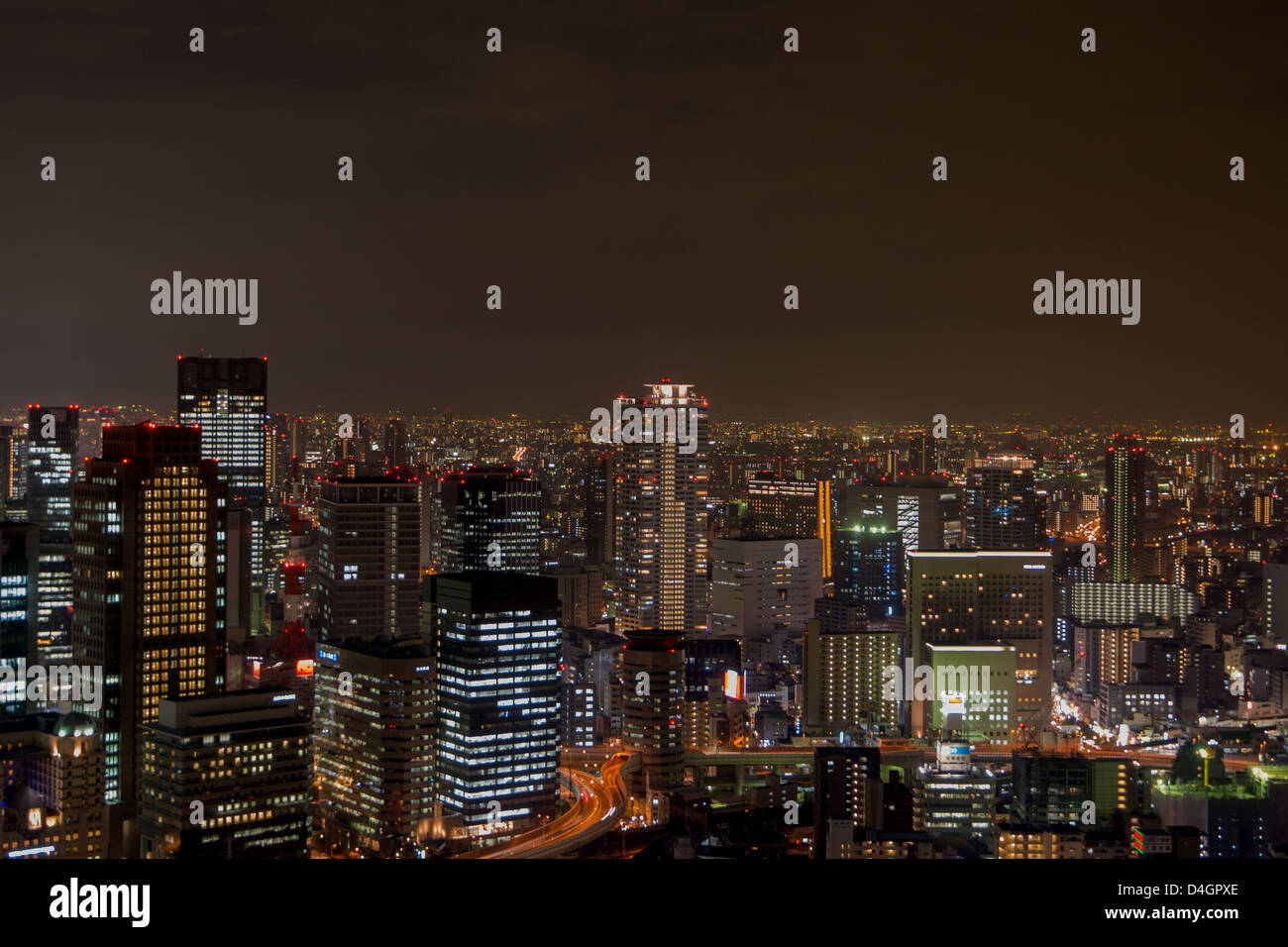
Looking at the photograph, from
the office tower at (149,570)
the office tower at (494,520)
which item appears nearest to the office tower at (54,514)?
the office tower at (149,570)

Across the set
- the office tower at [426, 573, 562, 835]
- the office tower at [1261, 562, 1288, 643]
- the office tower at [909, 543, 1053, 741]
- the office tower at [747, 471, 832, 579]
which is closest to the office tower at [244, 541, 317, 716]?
the office tower at [426, 573, 562, 835]

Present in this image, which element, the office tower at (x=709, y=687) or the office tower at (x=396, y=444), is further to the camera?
the office tower at (x=709, y=687)

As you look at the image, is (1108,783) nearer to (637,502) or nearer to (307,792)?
(307,792)

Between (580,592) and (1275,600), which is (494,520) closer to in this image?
(580,592)

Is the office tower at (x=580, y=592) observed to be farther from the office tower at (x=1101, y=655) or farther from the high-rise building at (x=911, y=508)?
the office tower at (x=1101, y=655)

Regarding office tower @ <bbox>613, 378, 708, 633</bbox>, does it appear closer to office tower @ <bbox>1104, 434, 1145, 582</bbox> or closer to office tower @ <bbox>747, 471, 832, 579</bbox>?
office tower @ <bbox>747, 471, 832, 579</bbox>
